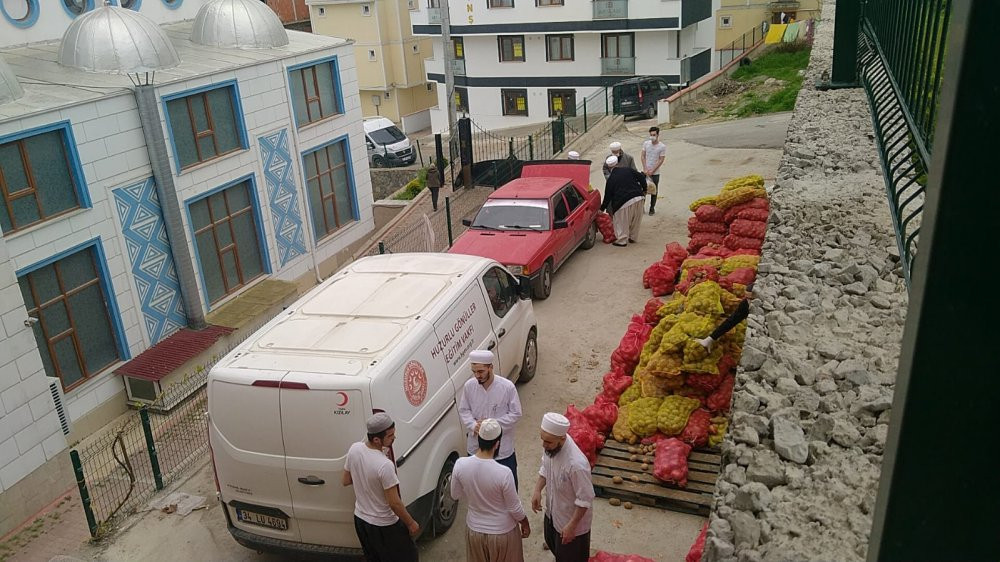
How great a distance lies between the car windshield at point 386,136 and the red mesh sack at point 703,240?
24.5 meters

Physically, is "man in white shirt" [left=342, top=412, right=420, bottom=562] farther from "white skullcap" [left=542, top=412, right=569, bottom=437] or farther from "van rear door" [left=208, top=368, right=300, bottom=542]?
"white skullcap" [left=542, top=412, right=569, bottom=437]

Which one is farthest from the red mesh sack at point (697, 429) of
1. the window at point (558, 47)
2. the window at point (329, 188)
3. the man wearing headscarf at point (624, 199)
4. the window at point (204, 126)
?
the window at point (558, 47)

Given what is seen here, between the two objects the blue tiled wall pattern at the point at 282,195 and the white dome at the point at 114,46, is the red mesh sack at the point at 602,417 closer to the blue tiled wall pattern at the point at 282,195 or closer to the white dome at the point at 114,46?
the white dome at the point at 114,46

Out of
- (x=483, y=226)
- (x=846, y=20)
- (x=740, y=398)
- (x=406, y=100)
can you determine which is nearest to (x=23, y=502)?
(x=483, y=226)

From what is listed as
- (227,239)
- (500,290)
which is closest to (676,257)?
(500,290)

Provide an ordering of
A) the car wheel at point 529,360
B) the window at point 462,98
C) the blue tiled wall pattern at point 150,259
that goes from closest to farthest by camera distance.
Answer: the car wheel at point 529,360 < the blue tiled wall pattern at point 150,259 < the window at point 462,98

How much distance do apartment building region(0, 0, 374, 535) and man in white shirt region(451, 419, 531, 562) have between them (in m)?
8.75

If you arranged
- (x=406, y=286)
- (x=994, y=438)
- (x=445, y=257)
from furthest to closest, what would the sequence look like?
(x=445, y=257) → (x=406, y=286) → (x=994, y=438)

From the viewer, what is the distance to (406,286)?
877cm

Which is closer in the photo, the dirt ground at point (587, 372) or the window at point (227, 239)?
the dirt ground at point (587, 372)

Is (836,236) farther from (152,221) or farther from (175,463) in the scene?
(152,221)

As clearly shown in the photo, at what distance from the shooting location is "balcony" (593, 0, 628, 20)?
130 ft

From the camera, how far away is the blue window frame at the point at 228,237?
1888 cm

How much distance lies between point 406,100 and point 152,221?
37.1 metres
